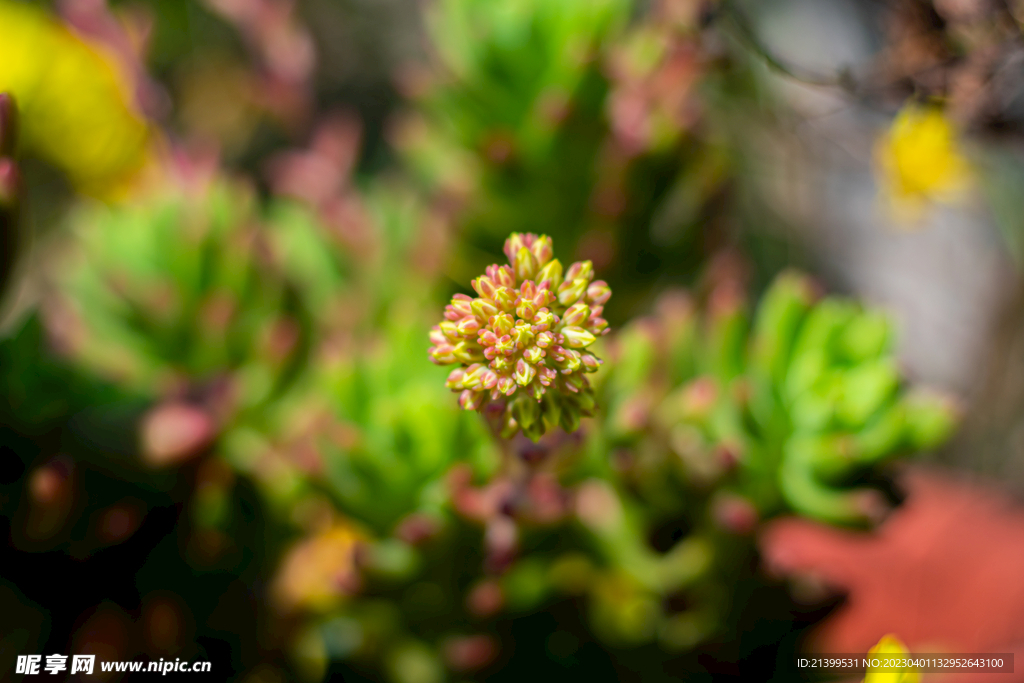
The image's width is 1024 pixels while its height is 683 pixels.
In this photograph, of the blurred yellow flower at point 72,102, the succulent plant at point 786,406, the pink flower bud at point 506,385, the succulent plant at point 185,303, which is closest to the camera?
the pink flower bud at point 506,385

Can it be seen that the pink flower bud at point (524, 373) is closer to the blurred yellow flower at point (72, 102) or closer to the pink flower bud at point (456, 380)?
the pink flower bud at point (456, 380)

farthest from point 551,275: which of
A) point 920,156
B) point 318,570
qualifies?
point 920,156

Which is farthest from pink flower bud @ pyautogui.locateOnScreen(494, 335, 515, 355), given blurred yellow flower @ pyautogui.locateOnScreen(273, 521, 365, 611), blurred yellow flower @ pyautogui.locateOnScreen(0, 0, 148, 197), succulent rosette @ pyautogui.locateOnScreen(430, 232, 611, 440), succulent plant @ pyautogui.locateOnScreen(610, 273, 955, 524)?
blurred yellow flower @ pyautogui.locateOnScreen(0, 0, 148, 197)

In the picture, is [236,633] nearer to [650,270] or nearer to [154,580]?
[154,580]

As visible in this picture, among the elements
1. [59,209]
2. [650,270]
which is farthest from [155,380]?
[59,209]

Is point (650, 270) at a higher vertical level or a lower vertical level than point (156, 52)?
lower

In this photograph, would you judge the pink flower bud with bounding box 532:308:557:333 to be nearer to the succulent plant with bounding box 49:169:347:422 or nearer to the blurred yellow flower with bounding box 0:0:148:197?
the succulent plant with bounding box 49:169:347:422

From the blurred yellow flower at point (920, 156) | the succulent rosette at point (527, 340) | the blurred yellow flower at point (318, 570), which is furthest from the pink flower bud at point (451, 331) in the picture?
the blurred yellow flower at point (920, 156)
